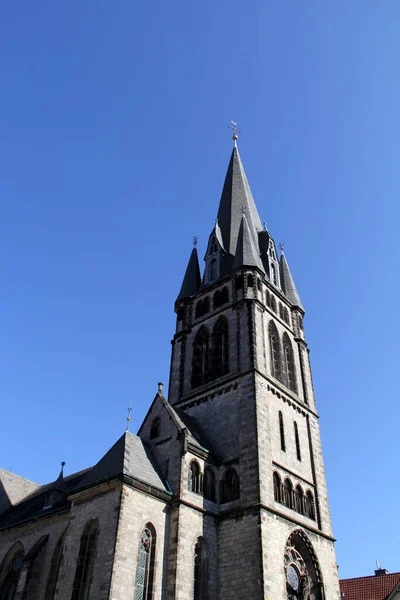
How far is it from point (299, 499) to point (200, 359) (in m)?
9.61

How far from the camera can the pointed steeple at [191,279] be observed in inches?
1398

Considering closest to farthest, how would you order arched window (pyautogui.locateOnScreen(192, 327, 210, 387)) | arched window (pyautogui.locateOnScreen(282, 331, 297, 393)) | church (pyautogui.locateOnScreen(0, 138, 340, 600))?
church (pyautogui.locateOnScreen(0, 138, 340, 600)) < arched window (pyautogui.locateOnScreen(192, 327, 210, 387)) < arched window (pyautogui.locateOnScreen(282, 331, 297, 393))

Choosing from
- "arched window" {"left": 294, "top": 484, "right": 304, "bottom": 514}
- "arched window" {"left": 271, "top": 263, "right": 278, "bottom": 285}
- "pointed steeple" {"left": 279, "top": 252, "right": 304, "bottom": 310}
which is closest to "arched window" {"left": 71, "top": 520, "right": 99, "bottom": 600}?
"arched window" {"left": 294, "top": 484, "right": 304, "bottom": 514}

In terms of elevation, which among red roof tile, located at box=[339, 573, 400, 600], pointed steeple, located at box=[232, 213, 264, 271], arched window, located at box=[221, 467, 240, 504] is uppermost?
pointed steeple, located at box=[232, 213, 264, 271]

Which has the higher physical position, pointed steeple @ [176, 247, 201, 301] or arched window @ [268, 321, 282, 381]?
pointed steeple @ [176, 247, 201, 301]

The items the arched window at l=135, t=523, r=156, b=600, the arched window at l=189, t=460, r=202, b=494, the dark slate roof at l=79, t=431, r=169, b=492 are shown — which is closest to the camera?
the arched window at l=135, t=523, r=156, b=600

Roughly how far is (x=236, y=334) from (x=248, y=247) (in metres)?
6.62

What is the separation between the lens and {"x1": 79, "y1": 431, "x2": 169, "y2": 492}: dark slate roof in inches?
850

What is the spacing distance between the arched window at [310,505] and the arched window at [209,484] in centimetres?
509

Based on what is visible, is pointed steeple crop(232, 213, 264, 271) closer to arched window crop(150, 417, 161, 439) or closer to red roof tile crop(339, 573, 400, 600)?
arched window crop(150, 417, 161, 439)

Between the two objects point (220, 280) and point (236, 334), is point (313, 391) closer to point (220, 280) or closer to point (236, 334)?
point (236, 334)

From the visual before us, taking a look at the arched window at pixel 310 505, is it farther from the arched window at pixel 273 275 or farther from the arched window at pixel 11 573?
the arched window at pixel 273 275

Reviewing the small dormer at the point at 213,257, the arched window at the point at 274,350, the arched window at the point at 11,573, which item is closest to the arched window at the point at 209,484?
the arched window at the point at 274,350

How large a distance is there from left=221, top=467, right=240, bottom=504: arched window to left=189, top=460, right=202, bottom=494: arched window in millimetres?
1415
